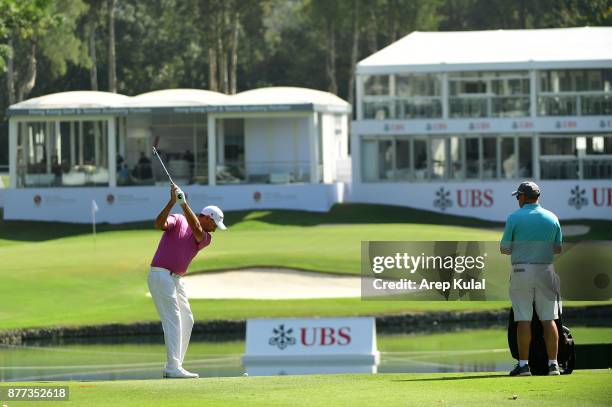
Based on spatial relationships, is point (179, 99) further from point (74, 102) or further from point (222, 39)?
point (222, 39)

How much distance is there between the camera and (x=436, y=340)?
28156mm

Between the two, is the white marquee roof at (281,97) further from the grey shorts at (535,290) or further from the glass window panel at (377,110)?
the grey shorts at (535,290)

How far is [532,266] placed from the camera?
15719mm

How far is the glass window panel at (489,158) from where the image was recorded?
5525 centimetres

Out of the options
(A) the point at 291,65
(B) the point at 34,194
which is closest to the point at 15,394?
(B) the point at 34,194

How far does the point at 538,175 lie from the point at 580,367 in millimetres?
37580

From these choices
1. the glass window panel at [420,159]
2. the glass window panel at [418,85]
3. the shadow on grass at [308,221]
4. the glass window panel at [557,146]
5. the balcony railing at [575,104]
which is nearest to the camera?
the shadow on grass at [308,221]

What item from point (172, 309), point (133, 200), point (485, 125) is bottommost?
point (172, 309)

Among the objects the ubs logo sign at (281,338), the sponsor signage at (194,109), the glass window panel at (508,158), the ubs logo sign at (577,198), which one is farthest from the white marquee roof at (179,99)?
the ubs logo sign at (281,338)

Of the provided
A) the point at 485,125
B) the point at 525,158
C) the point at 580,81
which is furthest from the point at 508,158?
the point at 580,81

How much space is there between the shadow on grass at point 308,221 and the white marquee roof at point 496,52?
5392 mm

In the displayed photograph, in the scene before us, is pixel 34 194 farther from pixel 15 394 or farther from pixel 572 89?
pixel 15 394

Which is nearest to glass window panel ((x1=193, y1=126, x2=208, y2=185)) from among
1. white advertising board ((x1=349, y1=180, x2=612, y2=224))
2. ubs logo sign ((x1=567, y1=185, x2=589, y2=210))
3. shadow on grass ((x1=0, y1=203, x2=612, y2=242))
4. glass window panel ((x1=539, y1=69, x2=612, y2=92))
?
shadow on grass ((x1=0, y1=203, x2=612, y2=242))

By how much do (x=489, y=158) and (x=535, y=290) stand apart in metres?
39.9
